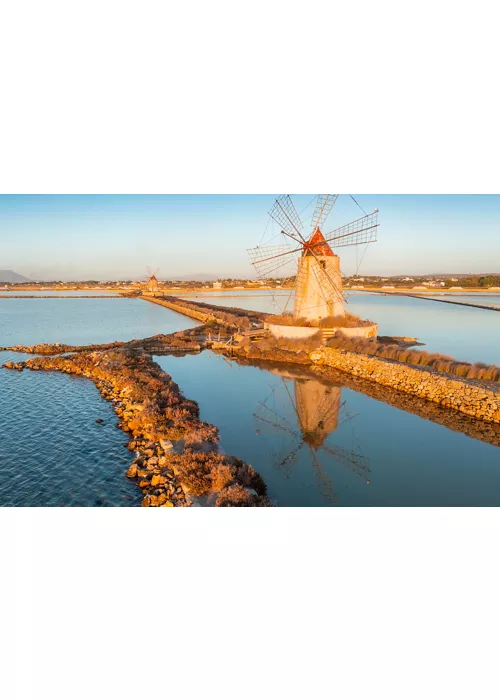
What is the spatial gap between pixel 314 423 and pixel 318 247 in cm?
816

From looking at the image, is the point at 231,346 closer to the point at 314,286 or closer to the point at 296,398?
the point at 314,286

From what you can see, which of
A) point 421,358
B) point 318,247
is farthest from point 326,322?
point 421,358

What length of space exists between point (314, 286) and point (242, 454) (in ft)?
28.9

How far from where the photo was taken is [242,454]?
5.90 meters

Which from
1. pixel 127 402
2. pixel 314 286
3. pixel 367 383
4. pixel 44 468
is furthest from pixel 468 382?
pixel 44 468

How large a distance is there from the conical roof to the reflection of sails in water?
16.8 feet

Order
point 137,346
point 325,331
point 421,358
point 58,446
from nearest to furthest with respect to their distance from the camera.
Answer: point 58,446
point 421,358
point 325,331
point 137,346

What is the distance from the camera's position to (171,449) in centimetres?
561

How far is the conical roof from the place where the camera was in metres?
13.6

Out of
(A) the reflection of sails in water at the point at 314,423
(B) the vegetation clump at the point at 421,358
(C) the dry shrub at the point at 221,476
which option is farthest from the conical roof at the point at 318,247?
(C) the dry shrub at the point at 221,476

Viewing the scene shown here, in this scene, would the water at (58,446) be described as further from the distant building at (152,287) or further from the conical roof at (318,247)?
the distant building at (152,287)

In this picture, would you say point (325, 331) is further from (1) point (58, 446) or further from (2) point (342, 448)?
(1) point (58, 446)

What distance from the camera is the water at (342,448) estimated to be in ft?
15.6

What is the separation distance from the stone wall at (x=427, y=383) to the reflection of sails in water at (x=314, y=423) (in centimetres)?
135
